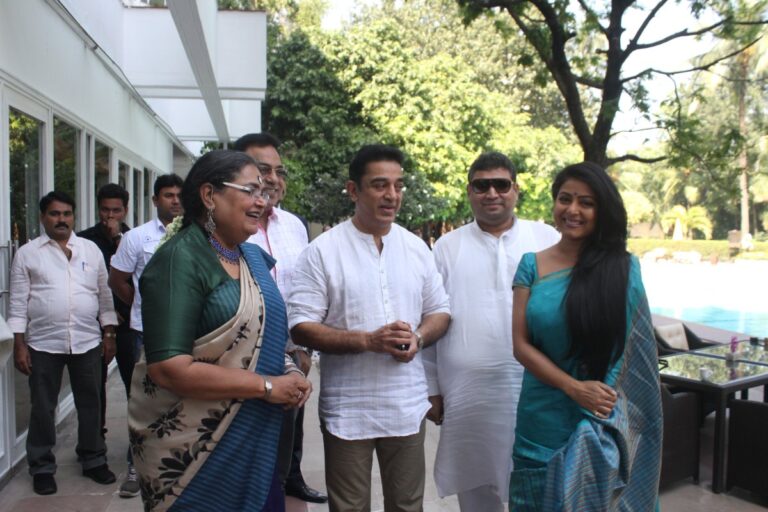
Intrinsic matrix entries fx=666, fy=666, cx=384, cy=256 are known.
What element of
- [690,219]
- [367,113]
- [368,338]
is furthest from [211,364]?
[690,219]

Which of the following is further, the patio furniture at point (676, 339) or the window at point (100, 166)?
the window at point (100, 166)

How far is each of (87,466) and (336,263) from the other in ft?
9.15

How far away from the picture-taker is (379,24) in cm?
1870

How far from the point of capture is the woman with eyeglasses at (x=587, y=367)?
2.35m

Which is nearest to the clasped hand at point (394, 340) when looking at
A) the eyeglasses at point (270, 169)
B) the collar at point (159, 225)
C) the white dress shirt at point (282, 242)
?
the white dress shirt at point (282, 242)

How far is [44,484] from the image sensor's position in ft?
13.6

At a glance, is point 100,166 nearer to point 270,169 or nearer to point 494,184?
point 270,169

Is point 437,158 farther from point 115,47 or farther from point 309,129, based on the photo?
point 115,47

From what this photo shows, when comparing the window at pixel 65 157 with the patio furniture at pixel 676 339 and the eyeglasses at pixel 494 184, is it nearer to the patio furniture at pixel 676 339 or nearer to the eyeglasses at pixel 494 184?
the eyeglasses at pixel 494 184

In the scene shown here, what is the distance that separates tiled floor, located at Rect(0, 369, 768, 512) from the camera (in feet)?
13.1

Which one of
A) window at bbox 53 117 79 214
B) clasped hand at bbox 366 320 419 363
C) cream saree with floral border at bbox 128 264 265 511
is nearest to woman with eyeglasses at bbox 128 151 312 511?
cream saree with floral border at bbox 128 264 265 511

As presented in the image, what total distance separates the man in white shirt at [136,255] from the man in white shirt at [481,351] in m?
2.11

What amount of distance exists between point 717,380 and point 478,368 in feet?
8.48

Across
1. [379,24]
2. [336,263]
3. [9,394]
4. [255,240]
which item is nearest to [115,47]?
[9,394]
